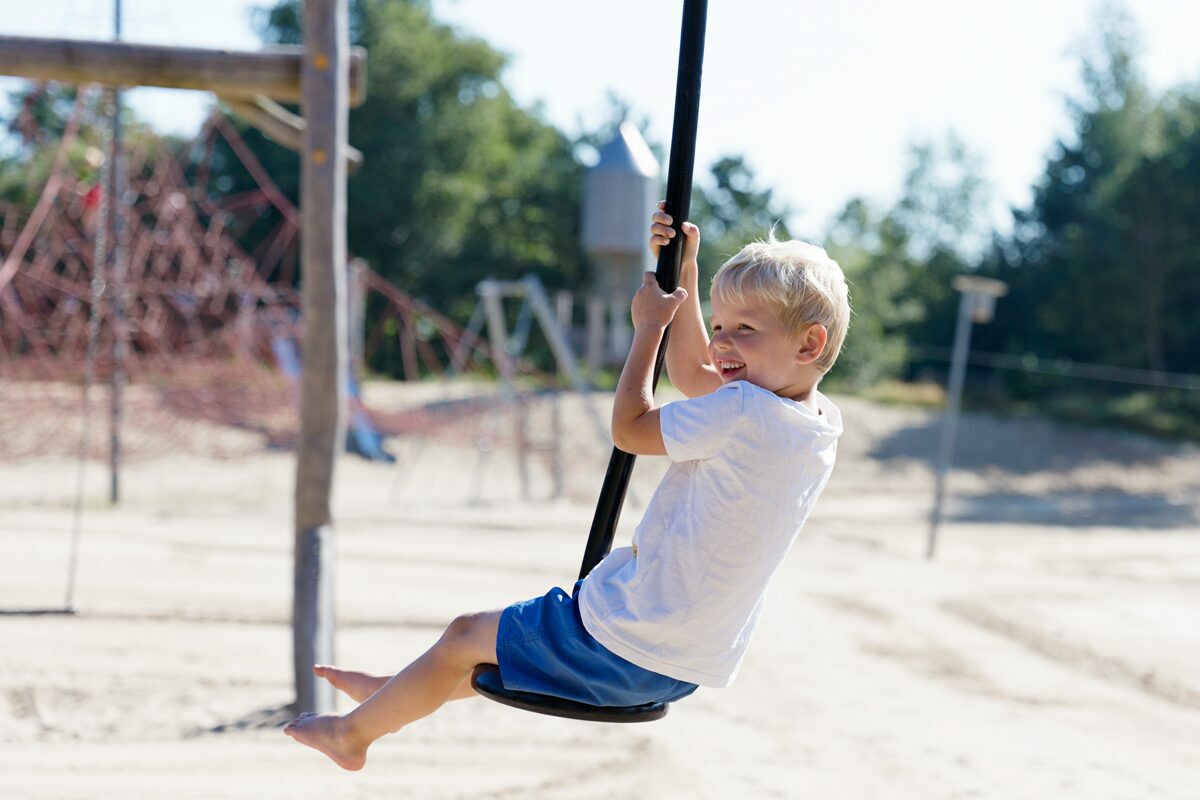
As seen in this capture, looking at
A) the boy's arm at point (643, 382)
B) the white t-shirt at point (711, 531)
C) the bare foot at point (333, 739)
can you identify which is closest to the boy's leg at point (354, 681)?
the bare foot at point (333, 739)

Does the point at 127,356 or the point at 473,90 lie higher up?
the point at 473,90

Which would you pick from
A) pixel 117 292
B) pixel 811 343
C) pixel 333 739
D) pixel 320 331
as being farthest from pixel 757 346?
pixel 117 292

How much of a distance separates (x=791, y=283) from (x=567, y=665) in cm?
84

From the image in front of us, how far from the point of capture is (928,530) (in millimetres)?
14008

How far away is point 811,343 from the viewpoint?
2215 mm

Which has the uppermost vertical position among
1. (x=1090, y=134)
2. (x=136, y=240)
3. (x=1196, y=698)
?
(x=1090, y=134)

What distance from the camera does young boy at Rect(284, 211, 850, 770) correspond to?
2.20 meters

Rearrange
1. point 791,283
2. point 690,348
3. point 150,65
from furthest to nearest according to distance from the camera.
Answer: point 150,65 < point 690,348 < point 791,283

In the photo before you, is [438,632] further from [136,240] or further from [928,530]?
[136,240]

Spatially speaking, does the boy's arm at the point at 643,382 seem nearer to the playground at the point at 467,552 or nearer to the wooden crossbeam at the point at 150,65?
the playground at the point at 467,552

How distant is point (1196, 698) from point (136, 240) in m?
13.6

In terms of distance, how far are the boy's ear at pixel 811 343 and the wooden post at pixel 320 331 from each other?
3.10 meters

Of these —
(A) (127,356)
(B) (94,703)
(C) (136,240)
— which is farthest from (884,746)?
(C) (136,240)

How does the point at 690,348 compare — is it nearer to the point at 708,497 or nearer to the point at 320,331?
the point at 708,497
